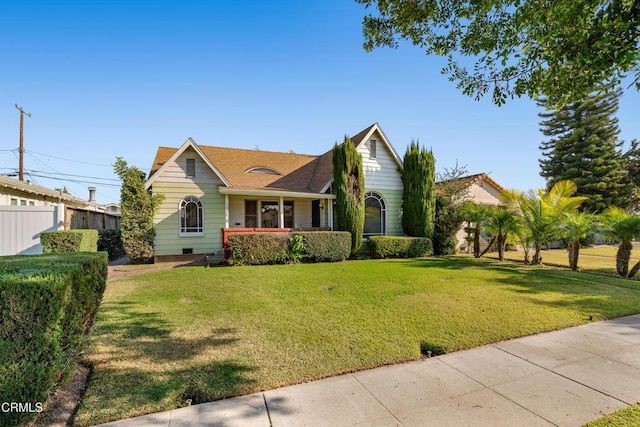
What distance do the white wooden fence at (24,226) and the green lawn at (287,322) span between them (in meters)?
2.66

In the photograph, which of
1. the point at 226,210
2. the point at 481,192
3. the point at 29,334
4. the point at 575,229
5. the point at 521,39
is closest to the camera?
the point at 29,334

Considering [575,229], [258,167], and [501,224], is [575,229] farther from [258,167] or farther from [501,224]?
[258,167]

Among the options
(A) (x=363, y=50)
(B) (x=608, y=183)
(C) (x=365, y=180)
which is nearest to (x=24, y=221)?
(A) (x=363, y=50)

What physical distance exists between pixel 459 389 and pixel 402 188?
14978mm

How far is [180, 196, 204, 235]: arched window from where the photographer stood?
14164mm

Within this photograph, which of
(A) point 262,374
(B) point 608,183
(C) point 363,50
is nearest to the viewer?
(A) point 262,374

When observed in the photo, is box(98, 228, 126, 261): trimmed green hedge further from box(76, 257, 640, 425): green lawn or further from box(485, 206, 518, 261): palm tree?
box(485, 206, 518, 261): palm tree

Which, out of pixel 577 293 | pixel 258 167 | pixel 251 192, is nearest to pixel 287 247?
pixel 251 192

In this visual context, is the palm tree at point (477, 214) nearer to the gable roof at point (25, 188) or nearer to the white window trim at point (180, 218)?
the white window trim at point (180, 218)

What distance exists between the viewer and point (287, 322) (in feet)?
17.4

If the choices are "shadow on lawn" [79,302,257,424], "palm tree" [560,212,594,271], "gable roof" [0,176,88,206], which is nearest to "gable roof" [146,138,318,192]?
"gable roof" [0,176,88,206]

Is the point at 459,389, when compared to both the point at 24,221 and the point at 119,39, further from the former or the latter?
the point at 119,39

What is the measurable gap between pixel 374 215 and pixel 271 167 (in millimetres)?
7417

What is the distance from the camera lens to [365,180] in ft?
54.1
